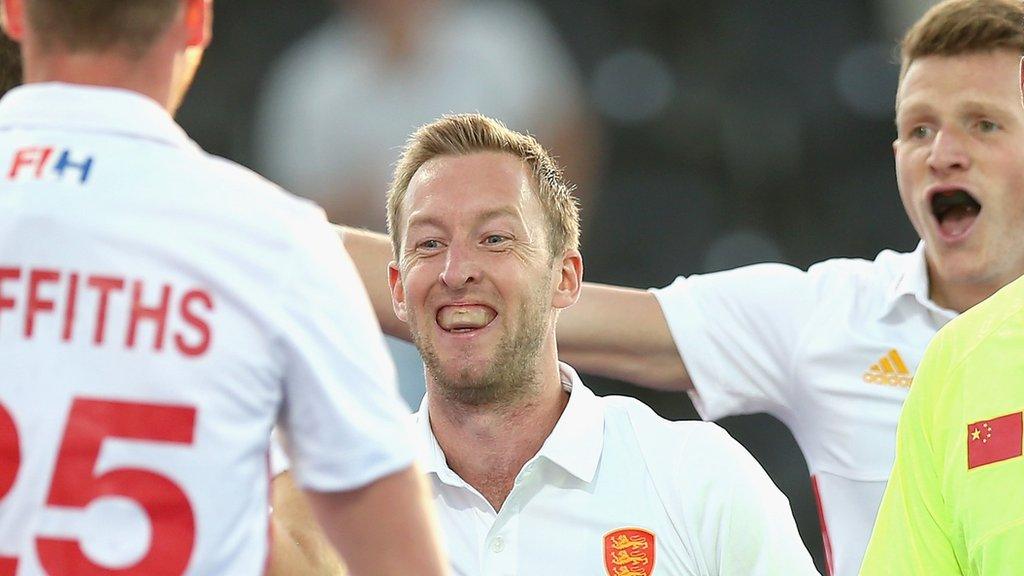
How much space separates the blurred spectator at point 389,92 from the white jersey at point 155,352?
11.3ft

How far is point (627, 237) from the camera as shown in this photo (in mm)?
5215

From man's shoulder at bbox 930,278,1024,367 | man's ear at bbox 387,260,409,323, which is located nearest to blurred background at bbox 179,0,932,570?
man's ear at bbox 387,260,409,323

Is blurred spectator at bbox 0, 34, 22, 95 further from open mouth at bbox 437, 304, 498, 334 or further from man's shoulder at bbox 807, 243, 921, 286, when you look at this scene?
man's shoulder at bbox 807, 243, 921, 286

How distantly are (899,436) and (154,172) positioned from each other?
47.7 inches

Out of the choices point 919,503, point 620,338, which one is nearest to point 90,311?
point 919,503

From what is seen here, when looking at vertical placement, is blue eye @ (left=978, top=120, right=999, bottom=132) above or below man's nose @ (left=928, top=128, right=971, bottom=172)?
above

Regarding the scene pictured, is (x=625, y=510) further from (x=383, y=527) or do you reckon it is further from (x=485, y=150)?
(x=383, y=527)

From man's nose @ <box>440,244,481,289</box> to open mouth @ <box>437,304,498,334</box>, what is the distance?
0.05m

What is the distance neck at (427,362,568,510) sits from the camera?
285 centimetres

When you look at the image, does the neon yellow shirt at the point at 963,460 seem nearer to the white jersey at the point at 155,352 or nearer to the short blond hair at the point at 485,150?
the white jersey at the point at 155,352

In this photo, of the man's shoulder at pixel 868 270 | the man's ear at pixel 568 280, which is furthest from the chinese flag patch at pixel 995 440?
the man's shoulder at pixel 868 270

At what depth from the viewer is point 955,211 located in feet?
11.3

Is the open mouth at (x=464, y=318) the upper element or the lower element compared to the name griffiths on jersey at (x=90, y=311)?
lower

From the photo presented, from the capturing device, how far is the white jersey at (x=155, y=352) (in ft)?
4.62
